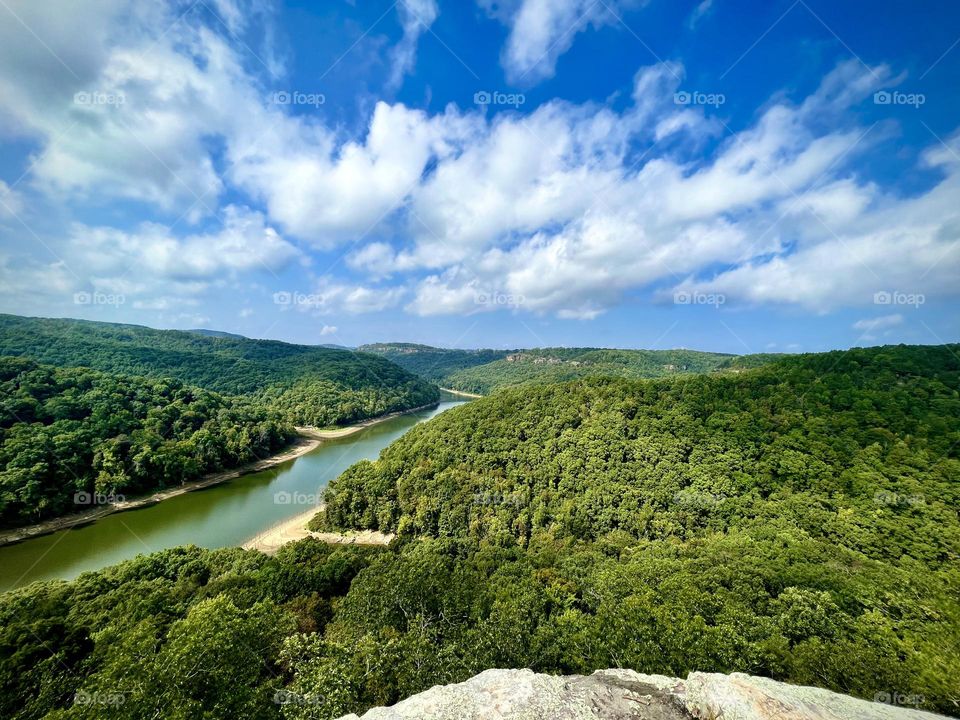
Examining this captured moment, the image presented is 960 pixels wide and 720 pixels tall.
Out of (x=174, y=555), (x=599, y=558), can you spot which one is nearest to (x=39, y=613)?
(x=174, y=555)

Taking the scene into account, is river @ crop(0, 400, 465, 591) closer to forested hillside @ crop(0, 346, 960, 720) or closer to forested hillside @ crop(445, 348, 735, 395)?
forested hillside @ crop(0, 346, 960, 720)

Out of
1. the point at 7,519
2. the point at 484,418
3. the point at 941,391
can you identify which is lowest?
the point at 7,519

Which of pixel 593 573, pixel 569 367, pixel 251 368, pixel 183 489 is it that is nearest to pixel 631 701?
pixel 593 573

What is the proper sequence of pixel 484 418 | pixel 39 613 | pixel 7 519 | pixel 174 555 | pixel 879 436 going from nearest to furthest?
1. pixel 39 613
2. pixel 174 555
3. pixel 879 436
4. pixel 7 519
5. pixel 484 418

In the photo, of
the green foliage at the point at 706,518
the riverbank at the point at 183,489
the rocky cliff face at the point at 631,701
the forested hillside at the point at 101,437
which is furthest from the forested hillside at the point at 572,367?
the rocky cliff face at the point at 631,701

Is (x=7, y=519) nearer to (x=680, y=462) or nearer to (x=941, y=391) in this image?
(x=680, y=462)

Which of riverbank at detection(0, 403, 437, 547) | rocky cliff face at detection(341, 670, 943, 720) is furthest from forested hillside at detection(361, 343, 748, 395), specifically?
rocky cliff face at detection(341, 670, 943, 720)
